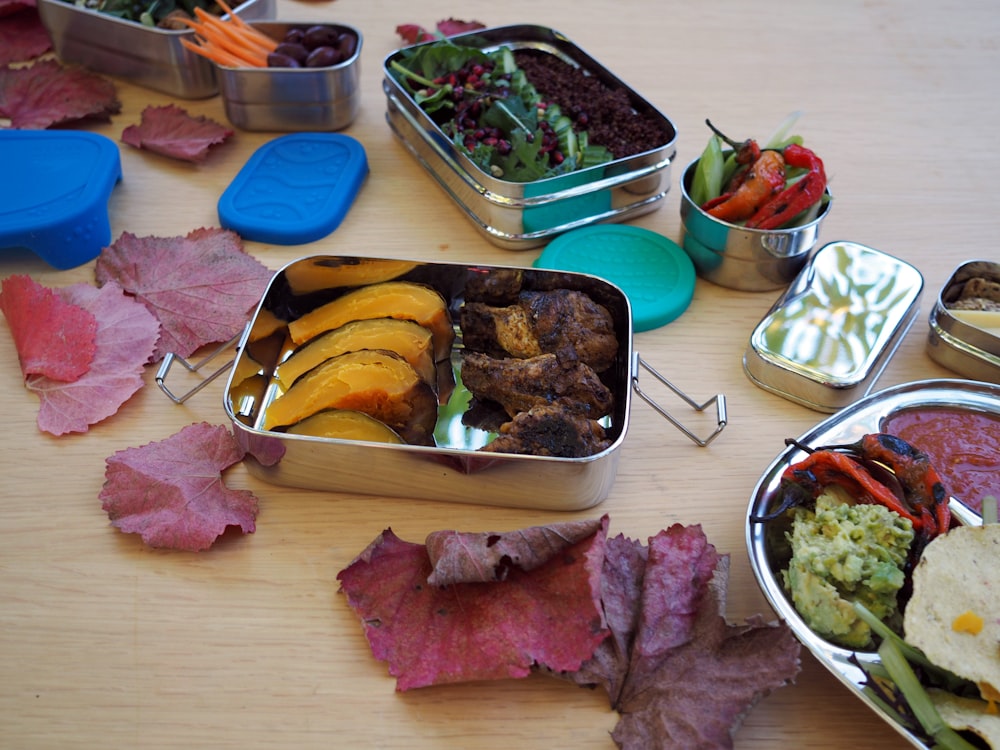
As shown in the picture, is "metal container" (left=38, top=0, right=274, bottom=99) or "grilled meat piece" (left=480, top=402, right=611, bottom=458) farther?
"metal container" (left=38, top=0, right=274, bottom=99)

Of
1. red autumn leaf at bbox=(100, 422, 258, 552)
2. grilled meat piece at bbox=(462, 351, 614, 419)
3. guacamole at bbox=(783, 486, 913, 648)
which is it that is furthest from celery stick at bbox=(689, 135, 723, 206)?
red autumn leaf at bbox=(100, 422, 258, 552)

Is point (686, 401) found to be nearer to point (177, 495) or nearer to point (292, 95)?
point (177, 495)

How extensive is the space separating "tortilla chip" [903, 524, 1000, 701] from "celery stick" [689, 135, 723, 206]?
0.88 m

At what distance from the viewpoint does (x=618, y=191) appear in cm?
184

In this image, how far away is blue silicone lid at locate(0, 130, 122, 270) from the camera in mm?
1701

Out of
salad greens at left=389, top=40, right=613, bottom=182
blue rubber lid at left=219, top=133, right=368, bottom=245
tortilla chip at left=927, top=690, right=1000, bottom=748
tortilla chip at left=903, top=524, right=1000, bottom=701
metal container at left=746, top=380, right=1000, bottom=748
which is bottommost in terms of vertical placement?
blue rubber lid at left=219, top=133, right=368, bottom=245

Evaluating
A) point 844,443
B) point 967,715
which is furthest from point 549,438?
point 967,715

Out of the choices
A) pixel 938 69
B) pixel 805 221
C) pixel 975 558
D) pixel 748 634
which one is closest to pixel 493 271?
pixel 805 221

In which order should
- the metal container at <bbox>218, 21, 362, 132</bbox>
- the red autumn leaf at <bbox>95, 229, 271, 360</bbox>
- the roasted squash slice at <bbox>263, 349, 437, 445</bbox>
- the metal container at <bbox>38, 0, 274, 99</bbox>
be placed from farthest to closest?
the metal container at <bbox>38, 0, 274, 99</bbox>
the metal container at <bbox>218, 21, 362, 132</bbox>
the red autumn leaf at <bbox>95, 229, 271, 360</bbox>
the roasted squash slice at <bbox>263, 349, 437, 445</bbox>

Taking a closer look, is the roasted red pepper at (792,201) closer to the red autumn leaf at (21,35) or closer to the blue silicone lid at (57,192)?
the blue silicone lid at (57,192)

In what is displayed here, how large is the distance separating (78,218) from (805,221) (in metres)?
1.42

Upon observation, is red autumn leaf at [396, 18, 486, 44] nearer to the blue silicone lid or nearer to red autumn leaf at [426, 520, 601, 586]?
the blue silicone lid

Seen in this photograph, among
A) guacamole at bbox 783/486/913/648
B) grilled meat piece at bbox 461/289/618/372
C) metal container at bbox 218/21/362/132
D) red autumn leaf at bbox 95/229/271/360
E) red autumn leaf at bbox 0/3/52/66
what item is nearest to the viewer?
guacamole at bbox 783/486/913/648

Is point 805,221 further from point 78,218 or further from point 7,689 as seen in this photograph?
point 7,689
